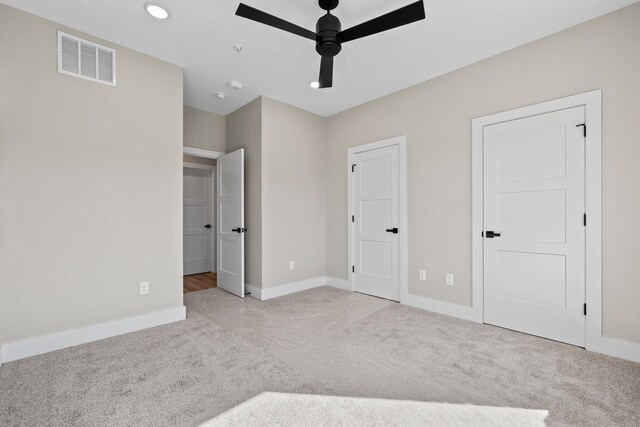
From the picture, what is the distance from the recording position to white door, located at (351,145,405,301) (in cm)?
377

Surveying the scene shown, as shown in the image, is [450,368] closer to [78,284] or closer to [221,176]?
[78,284]

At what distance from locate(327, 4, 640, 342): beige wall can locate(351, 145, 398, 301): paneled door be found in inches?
8.6

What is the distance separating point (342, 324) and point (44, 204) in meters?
2.85

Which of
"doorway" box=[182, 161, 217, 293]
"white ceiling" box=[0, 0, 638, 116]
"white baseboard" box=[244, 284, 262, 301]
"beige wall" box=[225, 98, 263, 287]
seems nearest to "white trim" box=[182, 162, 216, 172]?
"doorway" box=[182, 161, 217, 293]

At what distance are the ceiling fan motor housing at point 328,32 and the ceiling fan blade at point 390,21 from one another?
0.14 feet

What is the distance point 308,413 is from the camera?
5.29 ft

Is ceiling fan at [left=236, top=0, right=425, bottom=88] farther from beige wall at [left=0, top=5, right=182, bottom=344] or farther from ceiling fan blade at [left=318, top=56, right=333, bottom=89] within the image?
beige wall at [left=0, top=5, right=182, bottom=344]

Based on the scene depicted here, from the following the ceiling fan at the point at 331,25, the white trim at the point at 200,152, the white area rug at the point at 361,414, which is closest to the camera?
the white area rug at the point at 361,414

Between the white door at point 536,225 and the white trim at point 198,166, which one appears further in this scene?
the white trim at point 198,166

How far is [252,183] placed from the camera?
406cm

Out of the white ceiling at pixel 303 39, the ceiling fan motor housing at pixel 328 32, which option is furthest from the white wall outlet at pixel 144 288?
the ceiling fan motor housing at pixel 328 32

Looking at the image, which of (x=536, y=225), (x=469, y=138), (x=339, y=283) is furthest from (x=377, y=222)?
(x=536, y=225)

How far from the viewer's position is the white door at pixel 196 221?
5.63 meters

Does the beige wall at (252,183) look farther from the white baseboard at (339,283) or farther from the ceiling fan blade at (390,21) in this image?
the ceiling fan blade at (390,21)
